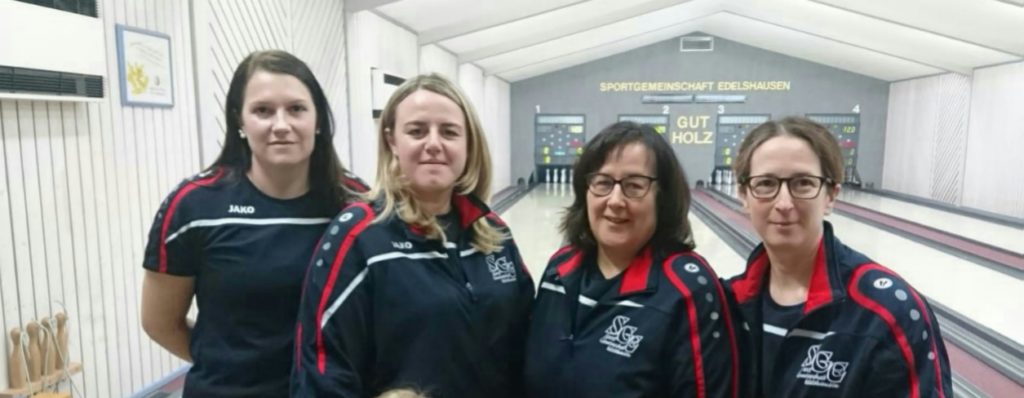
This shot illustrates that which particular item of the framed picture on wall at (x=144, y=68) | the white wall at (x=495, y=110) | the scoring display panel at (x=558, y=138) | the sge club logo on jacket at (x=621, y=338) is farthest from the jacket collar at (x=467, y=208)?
the scoring display panel at (x=558, y=138)

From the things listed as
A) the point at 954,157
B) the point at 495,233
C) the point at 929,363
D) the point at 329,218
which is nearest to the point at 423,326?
the point at 495,233

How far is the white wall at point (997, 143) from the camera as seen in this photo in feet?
29.7

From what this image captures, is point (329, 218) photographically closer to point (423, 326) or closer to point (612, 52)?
point (423, 326)

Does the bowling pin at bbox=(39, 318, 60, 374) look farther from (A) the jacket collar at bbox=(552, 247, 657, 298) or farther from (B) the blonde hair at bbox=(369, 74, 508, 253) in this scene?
(A) the jacket collar at bbox=(552, 247, 657, 298)

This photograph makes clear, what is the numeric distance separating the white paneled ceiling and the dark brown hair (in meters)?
5.00

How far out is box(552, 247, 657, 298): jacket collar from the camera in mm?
1294

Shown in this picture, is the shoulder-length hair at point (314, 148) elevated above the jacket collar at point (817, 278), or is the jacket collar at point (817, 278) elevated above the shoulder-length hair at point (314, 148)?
the shoulder-length hair at point (314, 148)

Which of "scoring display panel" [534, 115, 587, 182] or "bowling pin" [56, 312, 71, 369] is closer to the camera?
"bowling pin" [56, 312, 71, 369]

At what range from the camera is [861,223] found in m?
8.75

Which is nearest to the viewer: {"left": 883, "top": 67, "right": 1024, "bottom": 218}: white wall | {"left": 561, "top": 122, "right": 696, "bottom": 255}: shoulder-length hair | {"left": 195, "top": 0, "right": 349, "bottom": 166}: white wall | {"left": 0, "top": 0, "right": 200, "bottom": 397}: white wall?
{"left": 561, "top": 122, "right": 696, "bottom": 255}: shoulder-length hair

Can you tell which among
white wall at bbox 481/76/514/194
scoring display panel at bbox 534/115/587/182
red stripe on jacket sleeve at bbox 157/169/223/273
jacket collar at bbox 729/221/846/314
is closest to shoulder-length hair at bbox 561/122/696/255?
jacket collar at bbox 729/221/846/314

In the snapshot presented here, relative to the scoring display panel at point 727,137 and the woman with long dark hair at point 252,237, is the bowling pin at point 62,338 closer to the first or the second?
the woman with long dark hair at point 252,237

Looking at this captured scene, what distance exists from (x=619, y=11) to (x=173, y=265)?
28.5ft

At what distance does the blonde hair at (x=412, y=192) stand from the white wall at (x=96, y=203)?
6.07ft
